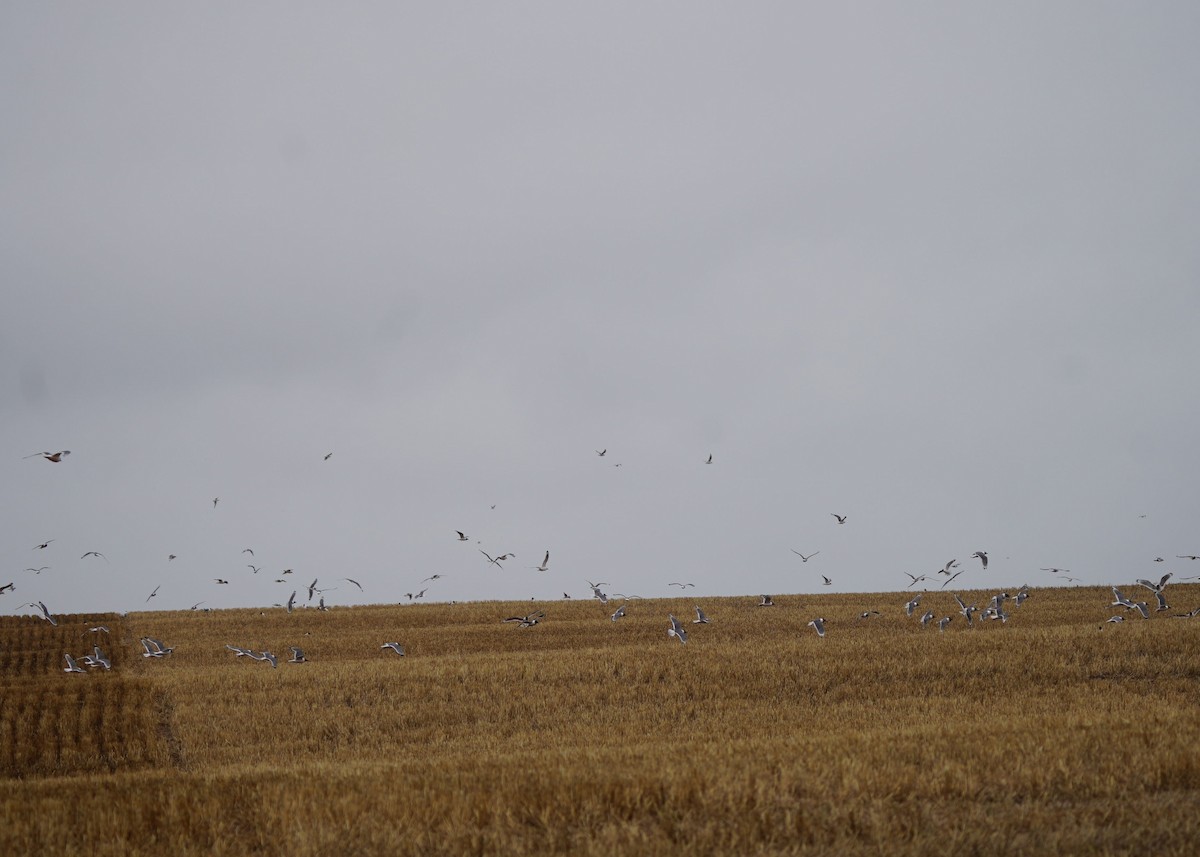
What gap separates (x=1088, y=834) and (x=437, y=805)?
630 centimetres

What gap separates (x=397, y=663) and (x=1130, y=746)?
19.5m

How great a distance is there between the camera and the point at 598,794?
11.1 metres

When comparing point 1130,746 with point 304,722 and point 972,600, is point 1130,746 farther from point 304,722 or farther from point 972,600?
point 972,600

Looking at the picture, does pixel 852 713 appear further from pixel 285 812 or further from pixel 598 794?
pixel 285 812

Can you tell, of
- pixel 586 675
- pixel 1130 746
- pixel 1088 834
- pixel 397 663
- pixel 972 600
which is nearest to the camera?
pixel 1088 834

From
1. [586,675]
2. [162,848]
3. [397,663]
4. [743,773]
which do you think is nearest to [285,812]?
[162,848]

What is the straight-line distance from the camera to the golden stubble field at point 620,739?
10.2 meters

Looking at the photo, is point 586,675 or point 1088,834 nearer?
point 1088,834

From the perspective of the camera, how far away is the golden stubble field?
10.2 meters

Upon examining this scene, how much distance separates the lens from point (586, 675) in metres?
25.2

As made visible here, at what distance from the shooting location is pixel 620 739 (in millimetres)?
18375

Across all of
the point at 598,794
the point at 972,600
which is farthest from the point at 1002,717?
the point at 972,600

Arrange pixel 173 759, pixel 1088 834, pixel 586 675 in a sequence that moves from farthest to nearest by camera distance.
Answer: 1. pixel 586 675
2. pixel 173 759
3. pixel 1088 834

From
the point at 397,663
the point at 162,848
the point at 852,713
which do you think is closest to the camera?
the point at 162,848
